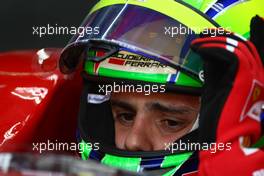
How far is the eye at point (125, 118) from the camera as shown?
166 centimetres

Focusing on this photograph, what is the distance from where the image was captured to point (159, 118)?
1608mm

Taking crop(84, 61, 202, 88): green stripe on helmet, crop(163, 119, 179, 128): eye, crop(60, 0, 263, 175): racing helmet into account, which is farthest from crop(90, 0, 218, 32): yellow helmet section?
crop(163, 119, 179, 128): eye

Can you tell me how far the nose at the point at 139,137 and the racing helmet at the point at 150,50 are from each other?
0.07 feet

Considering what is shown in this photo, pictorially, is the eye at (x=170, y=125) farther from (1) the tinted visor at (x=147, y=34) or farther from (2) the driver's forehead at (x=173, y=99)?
(1) the tinted visor at (x=147, y=34)

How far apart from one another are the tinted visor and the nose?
170mm

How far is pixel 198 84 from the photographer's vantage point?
1529 mm

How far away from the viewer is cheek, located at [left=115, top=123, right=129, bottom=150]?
165 cm

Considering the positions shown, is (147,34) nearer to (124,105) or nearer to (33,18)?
(124,105)

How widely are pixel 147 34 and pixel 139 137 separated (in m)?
0.24
